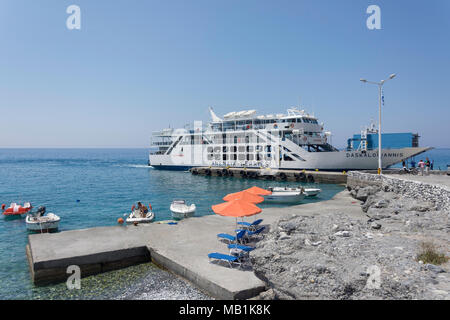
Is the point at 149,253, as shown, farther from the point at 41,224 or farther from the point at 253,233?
the point at 41,224

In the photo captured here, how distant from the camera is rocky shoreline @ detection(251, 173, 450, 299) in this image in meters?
6.96

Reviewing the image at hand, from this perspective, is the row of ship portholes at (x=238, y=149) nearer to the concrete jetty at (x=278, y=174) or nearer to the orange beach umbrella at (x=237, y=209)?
the concrete jetty at (x=278, y=174)

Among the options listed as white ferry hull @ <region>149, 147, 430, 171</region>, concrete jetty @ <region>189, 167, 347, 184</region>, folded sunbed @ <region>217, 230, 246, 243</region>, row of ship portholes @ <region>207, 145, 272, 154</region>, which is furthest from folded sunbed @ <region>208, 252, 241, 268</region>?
row of ship portholes @ <region>207, 145, 272, 154</region>

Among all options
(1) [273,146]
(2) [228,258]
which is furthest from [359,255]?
(1) [273,146]

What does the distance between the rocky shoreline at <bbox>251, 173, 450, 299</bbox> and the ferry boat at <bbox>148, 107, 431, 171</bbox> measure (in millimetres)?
29344

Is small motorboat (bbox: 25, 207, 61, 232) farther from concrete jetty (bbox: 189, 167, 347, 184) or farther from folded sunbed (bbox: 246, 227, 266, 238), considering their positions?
concrete jetty (bbox: 189, 167, 347, 184)

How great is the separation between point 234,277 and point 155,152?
59.7m

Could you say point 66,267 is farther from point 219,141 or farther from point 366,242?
point 219,141

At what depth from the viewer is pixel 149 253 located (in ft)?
34.9

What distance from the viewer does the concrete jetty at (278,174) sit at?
38844 millimetres

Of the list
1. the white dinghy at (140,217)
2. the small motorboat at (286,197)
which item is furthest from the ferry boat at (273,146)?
the white dinghy at (140,217)

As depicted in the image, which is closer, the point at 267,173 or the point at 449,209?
the point at 449,209
